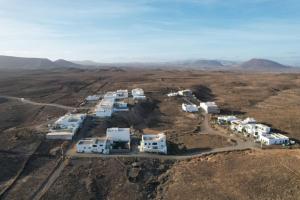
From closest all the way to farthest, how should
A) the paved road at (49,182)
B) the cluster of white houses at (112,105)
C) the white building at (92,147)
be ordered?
the paved road at (49,182)
the white building at (92,147)
the cluster of white houses at (112,105)

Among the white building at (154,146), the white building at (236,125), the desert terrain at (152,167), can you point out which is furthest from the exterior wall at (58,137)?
the white building at (236,125)

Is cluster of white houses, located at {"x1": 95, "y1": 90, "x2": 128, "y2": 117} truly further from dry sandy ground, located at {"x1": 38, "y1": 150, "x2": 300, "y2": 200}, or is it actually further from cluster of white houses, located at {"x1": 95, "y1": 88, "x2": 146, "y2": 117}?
dry sandy ground, located at {"x1": 38, "y1": 150, "x2": 300, "y2": 200}

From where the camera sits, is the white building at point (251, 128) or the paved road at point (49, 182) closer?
the paved road at point (49, 182)

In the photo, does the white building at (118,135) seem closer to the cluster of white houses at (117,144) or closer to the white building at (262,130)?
the cluster of white houses at (117,144)

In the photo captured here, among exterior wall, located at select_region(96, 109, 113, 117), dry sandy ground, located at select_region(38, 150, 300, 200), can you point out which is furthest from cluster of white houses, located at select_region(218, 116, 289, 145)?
exterior wall, located at select_region(96, 109, 113, 117)

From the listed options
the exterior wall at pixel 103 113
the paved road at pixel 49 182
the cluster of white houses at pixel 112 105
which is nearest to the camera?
the paved road at pixel 49 182

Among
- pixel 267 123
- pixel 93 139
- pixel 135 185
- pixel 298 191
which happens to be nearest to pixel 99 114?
pixel 93 139

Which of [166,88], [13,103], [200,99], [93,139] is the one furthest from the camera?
[166,88]

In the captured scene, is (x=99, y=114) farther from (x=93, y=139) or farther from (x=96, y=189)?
(x=96, y=189)
